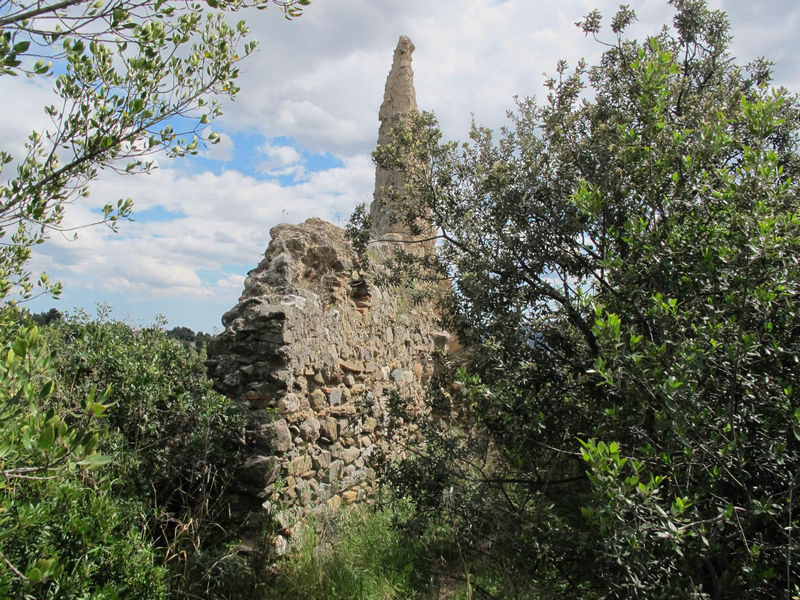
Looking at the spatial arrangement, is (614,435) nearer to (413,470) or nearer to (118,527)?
(413,470)

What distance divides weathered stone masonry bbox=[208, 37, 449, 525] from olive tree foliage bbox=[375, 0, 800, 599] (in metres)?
0.95

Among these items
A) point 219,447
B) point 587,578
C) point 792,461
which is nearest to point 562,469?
point 587,578

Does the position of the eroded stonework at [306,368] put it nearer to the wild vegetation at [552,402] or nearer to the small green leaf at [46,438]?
the wild vegetation at [552,402]

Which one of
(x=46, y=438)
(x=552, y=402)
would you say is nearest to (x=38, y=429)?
(x=46, y=438)

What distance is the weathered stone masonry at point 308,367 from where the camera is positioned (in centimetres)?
509

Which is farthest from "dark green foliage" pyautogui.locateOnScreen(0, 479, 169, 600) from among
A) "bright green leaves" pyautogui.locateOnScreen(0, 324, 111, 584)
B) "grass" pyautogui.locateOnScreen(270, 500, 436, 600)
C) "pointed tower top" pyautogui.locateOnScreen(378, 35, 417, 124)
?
"pointed tower top" pyautogui.locateOnScreen(378, 35, 417, 124)

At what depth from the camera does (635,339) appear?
8.24 feet

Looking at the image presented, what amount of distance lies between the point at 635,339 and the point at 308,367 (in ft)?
12.7

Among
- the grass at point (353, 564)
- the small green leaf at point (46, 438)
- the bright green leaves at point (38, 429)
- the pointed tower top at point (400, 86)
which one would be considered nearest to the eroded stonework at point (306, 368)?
the grass at point (353, 564)

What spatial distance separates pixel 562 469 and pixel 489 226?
1.95 metres

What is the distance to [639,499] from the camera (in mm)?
2395

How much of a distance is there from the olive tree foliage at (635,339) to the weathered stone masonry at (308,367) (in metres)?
0.95

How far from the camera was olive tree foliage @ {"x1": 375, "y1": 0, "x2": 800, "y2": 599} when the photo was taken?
244 centimetres

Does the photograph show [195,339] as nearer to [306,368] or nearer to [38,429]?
[306,368]
